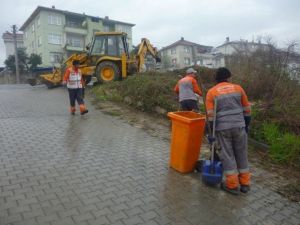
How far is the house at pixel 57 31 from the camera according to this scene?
47.5 m

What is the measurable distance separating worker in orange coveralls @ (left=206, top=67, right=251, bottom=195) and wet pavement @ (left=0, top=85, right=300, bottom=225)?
0.24m

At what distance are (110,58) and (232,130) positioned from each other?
37.8 feet

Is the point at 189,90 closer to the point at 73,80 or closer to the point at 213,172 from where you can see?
the point at 213,172

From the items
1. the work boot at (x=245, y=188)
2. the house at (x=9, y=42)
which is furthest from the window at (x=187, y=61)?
the work boot at (x=245, y=188)

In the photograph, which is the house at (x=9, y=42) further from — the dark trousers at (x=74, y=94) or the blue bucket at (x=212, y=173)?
the blue bucket at (x=212, y=173)

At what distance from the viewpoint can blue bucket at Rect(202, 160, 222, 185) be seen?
478cm

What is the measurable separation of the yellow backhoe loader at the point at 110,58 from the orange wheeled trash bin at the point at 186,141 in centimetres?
1027

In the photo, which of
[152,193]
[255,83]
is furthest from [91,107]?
[152,193]

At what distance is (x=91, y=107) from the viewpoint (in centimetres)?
1166

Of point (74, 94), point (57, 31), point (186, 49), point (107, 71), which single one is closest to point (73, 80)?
point (74, 94)

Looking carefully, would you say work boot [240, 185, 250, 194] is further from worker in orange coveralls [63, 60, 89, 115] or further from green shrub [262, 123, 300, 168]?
worker in orange coveralls [63, 60, 89, 115]

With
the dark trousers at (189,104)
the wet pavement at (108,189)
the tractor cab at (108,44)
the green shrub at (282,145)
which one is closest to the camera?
the wet pavement at (108,189)

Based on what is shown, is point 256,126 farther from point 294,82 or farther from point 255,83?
point 255,83

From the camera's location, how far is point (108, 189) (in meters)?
4.64
